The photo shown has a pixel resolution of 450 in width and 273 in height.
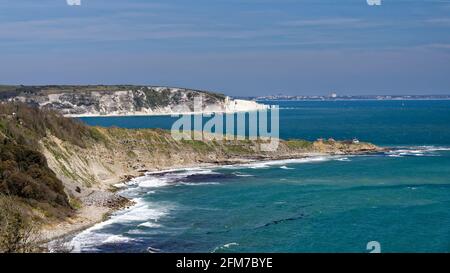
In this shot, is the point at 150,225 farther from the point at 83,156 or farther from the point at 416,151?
the point at 416,151

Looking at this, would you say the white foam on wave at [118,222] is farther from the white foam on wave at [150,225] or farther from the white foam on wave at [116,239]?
the white foam on wave at [150,225]

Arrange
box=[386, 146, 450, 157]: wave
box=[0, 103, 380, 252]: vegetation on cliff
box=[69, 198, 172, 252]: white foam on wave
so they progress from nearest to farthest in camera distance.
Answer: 1. box=[69, 198, 172, 252]: white foam on wave
2. box=[0, 103, 380, 252]: vegetation on cliff
3. box=[386, 146, 450, 157]: wave

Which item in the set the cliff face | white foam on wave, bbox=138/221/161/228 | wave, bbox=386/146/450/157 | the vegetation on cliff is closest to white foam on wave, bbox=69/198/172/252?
white foam on wave, bbox=138/221/161/228

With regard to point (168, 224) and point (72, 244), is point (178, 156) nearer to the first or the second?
point (168, 224)

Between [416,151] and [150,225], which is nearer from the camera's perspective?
[150,225]

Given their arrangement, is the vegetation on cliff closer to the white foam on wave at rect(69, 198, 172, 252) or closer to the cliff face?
the cliff face

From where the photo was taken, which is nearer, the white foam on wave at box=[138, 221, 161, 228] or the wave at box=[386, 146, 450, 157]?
the white foam on wave at box=[138, 221, 161, 228]

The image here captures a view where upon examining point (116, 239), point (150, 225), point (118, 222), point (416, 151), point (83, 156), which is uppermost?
point (83, 156)

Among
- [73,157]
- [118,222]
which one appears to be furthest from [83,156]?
[118,222]

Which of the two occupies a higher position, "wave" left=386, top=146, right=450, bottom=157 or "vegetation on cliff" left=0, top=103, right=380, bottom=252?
"vegetation on cliff" left=0, top=103, right=380, bottom=252
